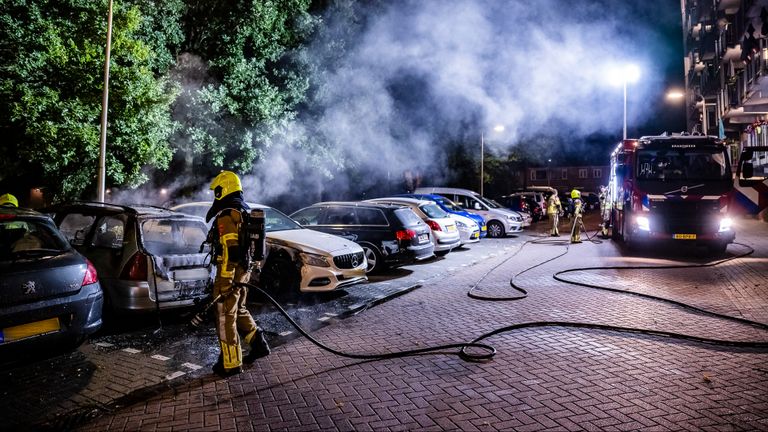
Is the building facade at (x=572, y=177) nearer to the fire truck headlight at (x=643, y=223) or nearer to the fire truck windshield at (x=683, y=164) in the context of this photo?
the fire truck windshield at (x=683, y=164)

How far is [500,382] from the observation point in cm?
439

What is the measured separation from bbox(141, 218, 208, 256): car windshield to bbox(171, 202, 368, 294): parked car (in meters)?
1.16

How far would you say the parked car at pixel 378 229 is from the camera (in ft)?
33.3

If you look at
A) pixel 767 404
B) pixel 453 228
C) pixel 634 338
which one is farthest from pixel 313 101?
pixel 767 404

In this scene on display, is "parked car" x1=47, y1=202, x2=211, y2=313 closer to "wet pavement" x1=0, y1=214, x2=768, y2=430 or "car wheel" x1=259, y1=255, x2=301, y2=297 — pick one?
"wet pavement" x1=0, y1=214, x2=768, y2=430

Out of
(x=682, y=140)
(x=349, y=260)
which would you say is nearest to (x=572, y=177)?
(x=682, y=140)

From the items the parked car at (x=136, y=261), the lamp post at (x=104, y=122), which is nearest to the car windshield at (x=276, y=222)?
the parked car at (x=136, y=261)

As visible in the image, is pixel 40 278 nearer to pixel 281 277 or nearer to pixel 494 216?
pixel 281 277

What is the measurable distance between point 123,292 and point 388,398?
12.0 feet

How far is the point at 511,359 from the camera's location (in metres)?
4.98

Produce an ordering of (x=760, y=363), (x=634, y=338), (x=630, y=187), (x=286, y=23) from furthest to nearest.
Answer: (x=286, y=23), (x=630, y=187), (x=634, y=338), (x=760, y=363)

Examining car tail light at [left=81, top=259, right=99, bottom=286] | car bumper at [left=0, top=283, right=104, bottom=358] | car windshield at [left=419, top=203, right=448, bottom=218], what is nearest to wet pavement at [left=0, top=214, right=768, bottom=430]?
car bumper at [left=0, top=283, right=104, bottom=358]

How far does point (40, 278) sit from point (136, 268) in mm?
1476

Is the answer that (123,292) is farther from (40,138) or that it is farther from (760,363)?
(40,138)
